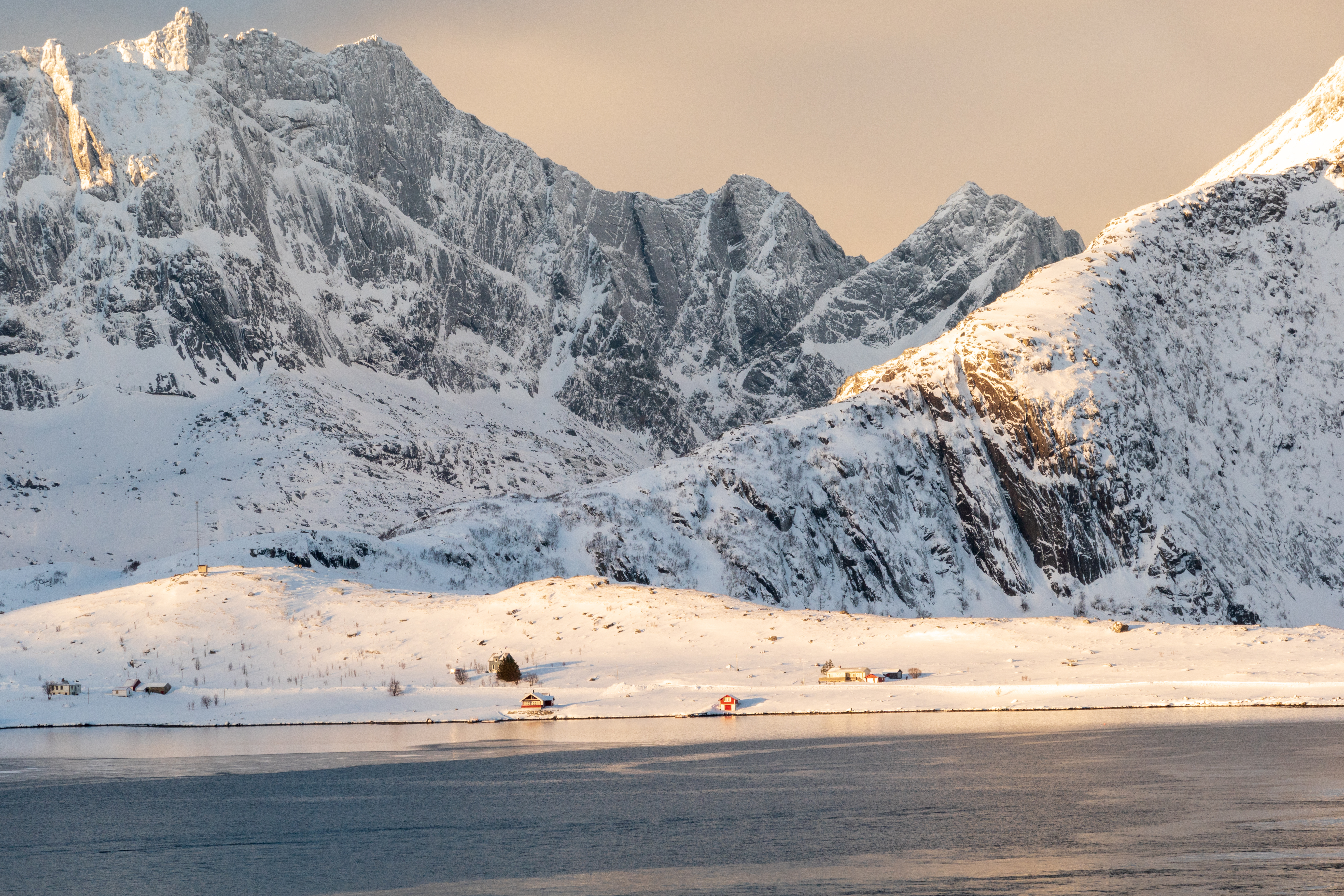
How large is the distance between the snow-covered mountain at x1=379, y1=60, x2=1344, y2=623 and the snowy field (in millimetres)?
51568

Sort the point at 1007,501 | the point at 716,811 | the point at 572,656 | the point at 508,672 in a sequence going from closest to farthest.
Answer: the point at 716,811, the point at 508,672, the point at 572,656, the point at 1007,501

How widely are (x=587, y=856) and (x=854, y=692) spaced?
41867 millimetres

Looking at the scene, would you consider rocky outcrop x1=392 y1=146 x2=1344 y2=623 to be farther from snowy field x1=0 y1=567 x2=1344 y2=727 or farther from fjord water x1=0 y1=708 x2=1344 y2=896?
fjord water x1=0 y1=708 x2=1344 y2=896

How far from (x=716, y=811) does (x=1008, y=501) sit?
137 m

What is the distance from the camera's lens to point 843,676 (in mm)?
84875

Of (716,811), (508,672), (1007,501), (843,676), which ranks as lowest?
(716,811)

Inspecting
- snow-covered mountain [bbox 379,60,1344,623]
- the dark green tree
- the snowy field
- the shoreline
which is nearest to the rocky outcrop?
snow-covered mountain [bbox 379,60,1344,623]

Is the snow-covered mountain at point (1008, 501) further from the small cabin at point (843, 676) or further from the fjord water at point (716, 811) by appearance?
the fjord water at point (716, 811)

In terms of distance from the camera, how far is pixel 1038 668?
280ft

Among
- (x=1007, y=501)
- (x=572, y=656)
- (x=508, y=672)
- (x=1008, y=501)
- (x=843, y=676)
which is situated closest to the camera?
(x=843, y=676)

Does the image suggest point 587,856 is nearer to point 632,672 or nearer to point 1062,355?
point 632,672

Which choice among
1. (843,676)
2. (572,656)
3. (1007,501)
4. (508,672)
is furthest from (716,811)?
(1007,501)

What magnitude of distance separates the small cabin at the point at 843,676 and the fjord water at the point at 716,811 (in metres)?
12.5

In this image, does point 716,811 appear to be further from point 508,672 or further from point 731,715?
point 508,672
